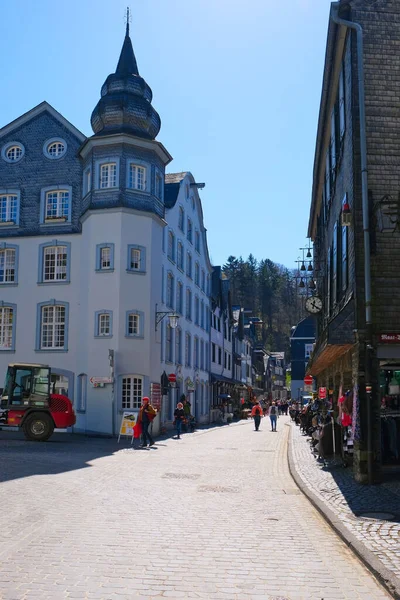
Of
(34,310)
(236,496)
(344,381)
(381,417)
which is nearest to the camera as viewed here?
(236,496)

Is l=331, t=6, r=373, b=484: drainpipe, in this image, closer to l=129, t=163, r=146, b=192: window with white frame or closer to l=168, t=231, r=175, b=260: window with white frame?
l=129, t=163, r=146, b=192: window with white frame

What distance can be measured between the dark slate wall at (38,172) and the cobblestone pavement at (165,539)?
19.0 m

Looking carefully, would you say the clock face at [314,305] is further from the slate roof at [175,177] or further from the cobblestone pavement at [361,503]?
the slate roof at [175,177]

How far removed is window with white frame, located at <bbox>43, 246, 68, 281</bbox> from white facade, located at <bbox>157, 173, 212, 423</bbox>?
489cm

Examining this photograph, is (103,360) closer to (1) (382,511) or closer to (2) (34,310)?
(2) (34,310)

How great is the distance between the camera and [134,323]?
97.5 feet

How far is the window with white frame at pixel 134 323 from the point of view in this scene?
29.5 meters

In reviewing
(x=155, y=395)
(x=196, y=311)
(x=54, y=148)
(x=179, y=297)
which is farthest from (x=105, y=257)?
(x=196, y=311)

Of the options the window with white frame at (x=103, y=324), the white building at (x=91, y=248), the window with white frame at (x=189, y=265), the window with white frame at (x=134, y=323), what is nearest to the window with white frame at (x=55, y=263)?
the white building at (x=91, y=248)

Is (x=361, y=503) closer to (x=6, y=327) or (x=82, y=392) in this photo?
(x=82, y=392)

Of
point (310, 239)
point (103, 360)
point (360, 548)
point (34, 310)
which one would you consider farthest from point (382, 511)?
point (310, 239)

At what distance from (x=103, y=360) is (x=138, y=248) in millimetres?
5340

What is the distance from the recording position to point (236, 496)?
12.0 m

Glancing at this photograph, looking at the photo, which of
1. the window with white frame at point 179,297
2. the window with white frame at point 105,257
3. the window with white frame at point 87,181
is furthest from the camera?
the window with white frame at point 179,297
